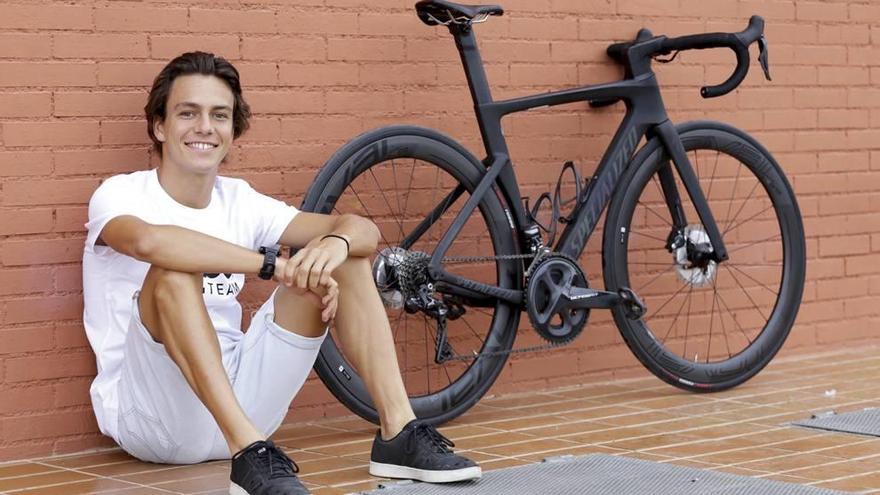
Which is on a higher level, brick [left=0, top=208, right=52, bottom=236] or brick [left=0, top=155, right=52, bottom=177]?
brick [left=0, top=155, right=52, bottom=177]

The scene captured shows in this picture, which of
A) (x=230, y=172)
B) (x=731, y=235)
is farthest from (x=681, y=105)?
(x=230, y=172)

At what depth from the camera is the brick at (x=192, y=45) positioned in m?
4.45

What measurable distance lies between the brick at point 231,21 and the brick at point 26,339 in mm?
865

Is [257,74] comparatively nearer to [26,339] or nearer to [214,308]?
[214,308]

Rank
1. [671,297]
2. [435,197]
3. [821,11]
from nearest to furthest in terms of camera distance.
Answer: [435,197] < [671,297] < [821,11]

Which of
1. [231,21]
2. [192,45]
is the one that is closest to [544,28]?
[231,21]

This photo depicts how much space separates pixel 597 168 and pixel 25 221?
1.95m

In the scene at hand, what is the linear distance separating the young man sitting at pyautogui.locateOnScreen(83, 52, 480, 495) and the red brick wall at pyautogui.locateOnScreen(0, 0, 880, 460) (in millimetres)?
210

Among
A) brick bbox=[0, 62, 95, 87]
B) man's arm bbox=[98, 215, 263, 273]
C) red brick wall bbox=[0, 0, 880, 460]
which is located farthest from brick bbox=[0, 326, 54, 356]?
man's arm bbox=[98, 215, 263, 273]

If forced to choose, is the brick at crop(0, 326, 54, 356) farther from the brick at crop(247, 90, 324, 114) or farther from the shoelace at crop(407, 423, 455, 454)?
the shoelace at crop(407, 423, 455, 454)

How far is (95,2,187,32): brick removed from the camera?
4.34m

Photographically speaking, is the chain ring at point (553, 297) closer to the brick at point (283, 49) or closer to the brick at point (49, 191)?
the brick at point (283, 49)

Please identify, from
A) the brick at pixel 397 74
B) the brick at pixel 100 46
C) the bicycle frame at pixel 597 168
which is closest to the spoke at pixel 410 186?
the bicycle frame at pixel 597 168

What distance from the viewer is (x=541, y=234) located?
5070 mm
